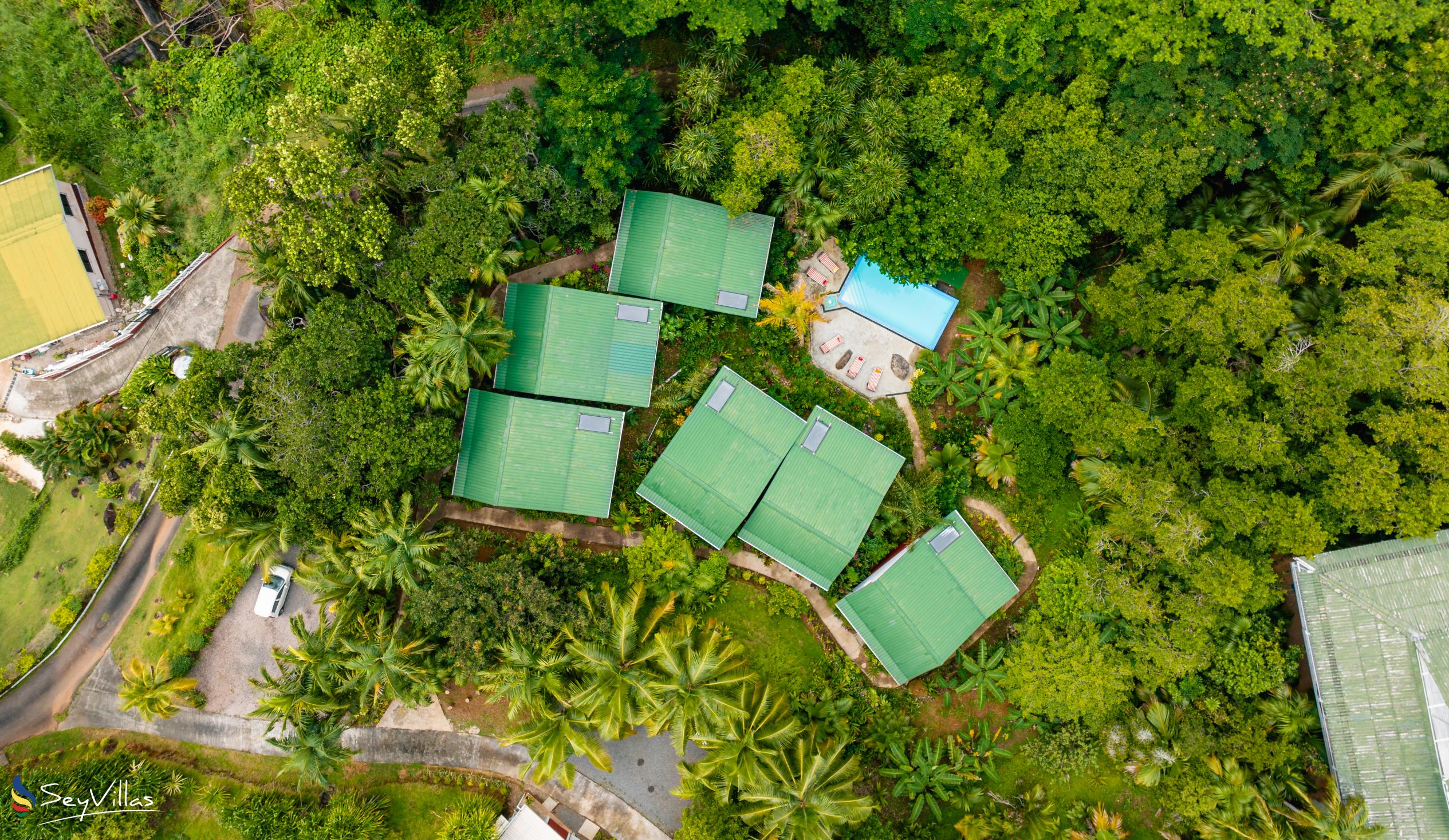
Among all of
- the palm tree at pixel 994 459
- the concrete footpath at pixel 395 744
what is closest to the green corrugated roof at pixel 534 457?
the concrete footpath at pixel 395 744

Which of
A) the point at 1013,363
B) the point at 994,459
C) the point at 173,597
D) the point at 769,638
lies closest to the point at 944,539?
the point at 994,459

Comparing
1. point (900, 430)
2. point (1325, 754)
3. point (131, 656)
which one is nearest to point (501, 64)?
point (900, 430)

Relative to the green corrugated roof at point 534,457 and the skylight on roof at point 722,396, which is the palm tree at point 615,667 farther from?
the skylight on roof at point 722,396

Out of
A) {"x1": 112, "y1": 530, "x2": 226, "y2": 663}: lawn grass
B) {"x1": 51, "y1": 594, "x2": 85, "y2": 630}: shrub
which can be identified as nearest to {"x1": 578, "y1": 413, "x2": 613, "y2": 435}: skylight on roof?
{"x1": 112, "y1": 530, "x2": 226, "y2": 663}: lawn grass

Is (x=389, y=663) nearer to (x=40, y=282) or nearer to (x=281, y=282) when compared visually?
(x=281, y=282)

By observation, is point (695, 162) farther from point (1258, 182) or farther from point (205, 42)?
point (205, 42)
